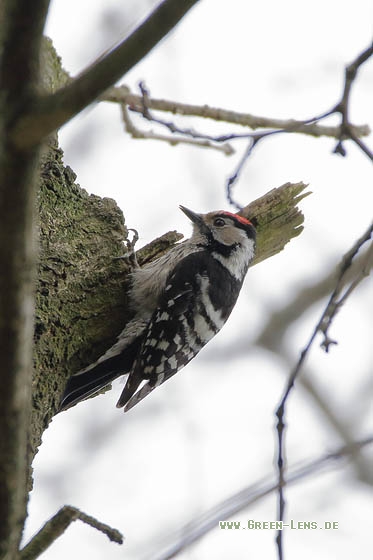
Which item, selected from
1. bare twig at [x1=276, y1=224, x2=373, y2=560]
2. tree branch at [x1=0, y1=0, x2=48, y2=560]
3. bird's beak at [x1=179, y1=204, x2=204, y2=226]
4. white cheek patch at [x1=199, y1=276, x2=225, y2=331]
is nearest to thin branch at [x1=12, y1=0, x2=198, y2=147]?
tree branch at [x1=0, y1=0, x2=48, y2=560]

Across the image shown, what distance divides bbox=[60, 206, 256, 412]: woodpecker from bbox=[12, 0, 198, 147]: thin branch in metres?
2.32

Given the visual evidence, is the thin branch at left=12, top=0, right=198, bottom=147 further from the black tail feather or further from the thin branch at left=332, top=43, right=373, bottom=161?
the black tail feather

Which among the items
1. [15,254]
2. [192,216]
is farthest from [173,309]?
[15,254]

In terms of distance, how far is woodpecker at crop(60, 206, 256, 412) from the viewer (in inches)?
144

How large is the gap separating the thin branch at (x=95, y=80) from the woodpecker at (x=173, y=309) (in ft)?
7.61

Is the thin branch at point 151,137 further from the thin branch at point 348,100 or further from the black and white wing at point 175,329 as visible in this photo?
the thin branch at point 348,100

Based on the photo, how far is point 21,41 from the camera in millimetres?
1114

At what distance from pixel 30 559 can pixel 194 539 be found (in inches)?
13.6

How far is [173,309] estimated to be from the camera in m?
4.03

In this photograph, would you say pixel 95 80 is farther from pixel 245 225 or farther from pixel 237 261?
pixel 237 261

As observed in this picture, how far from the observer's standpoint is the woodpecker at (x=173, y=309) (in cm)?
366

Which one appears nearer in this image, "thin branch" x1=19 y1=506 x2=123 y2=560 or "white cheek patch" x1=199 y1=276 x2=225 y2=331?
"thin branch" x1=19 y1=506 x2=123 y2=560

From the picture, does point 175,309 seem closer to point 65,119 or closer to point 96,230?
point 96,230

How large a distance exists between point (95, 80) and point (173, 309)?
2.89 meters
